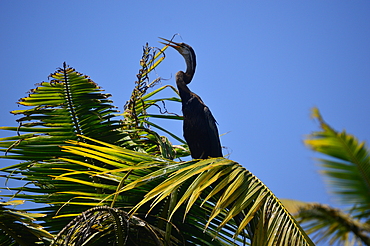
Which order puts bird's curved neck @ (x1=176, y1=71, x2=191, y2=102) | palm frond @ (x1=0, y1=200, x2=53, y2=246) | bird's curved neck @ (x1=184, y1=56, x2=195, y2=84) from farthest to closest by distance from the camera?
bird's curved neck @ (x1=184, y1=56, x2=195, y2=84) → bird's curved neck @ (x1=176, y1=71, x2=191, y2=102) → palm frond @ (x1=0, y1=200, x2=53, y2=246)

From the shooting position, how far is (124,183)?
10.9 ft

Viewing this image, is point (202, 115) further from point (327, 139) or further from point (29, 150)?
point (327, 139)

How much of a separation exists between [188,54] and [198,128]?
1.43 meters

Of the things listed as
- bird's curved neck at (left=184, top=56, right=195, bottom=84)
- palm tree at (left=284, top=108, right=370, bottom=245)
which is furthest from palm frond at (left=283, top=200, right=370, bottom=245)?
bird's curved neck at (left=184, top=56, right=195, bottom=84)

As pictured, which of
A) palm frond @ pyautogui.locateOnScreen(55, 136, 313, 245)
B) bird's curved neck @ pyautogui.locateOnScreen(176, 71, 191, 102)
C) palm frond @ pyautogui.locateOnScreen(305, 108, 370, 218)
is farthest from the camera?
bird's curved neck @ pyautogui.locateOnScreen(176, 71, 191, 102)

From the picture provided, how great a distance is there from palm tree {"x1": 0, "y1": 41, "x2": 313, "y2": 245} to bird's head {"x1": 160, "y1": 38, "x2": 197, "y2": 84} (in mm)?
1006

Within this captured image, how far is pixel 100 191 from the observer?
11.3 feet

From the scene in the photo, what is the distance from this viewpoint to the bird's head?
20.4 ft

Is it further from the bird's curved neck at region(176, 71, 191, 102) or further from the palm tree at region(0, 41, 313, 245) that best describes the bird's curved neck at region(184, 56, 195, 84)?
the palm tree at region(0, 41, 313, 245)

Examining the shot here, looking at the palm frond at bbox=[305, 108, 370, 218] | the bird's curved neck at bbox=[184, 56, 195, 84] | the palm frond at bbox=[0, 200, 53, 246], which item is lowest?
the palm frond at bbox=[0, 200, 53, 246]

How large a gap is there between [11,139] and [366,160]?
3.36 metres

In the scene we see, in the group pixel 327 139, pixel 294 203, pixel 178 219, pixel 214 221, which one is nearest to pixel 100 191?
pixel 178 219

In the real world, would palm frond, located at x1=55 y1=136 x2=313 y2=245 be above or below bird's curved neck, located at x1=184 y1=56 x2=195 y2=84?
below

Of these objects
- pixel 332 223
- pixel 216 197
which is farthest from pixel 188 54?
pixel 332 223
